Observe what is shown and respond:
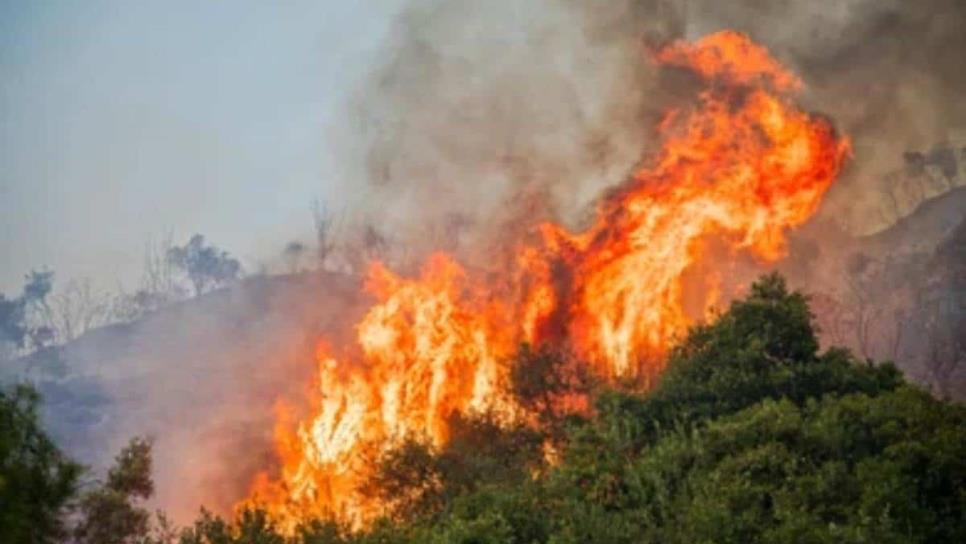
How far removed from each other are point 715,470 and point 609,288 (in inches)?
831

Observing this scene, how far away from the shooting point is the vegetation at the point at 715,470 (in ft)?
86.0

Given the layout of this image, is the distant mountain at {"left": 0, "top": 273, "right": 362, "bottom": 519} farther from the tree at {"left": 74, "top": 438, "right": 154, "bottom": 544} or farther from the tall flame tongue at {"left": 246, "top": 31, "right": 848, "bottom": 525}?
the tree at {"left": 74, "top": 438, "right": 154, "bottom": 544}

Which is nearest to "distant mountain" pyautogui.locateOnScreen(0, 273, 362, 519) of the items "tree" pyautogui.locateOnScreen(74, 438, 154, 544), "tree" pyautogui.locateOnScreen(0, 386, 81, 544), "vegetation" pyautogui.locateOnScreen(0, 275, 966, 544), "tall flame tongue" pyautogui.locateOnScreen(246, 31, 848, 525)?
"tall flame tongue" pyautogui.locateOnScreen(246, 31, 848, 525)

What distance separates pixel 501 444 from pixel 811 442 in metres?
16.8

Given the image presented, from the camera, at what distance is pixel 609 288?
4972cm

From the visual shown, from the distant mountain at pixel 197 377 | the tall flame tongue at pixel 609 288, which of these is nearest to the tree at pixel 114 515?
the tall flame tongue at pixel 609 288

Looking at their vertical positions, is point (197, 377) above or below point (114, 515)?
above

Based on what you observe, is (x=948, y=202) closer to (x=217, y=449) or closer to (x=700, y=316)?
(x=700, y=316)

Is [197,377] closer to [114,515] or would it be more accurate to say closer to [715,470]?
[114,515]

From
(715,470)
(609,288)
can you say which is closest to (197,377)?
(609,288)

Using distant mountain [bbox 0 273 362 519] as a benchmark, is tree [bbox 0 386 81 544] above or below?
below

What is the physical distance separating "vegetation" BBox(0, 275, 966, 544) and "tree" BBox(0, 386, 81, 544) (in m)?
0.20

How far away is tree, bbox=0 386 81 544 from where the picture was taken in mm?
29073

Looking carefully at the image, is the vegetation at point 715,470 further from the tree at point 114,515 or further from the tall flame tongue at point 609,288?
the tall flame tongue at point 609,288
